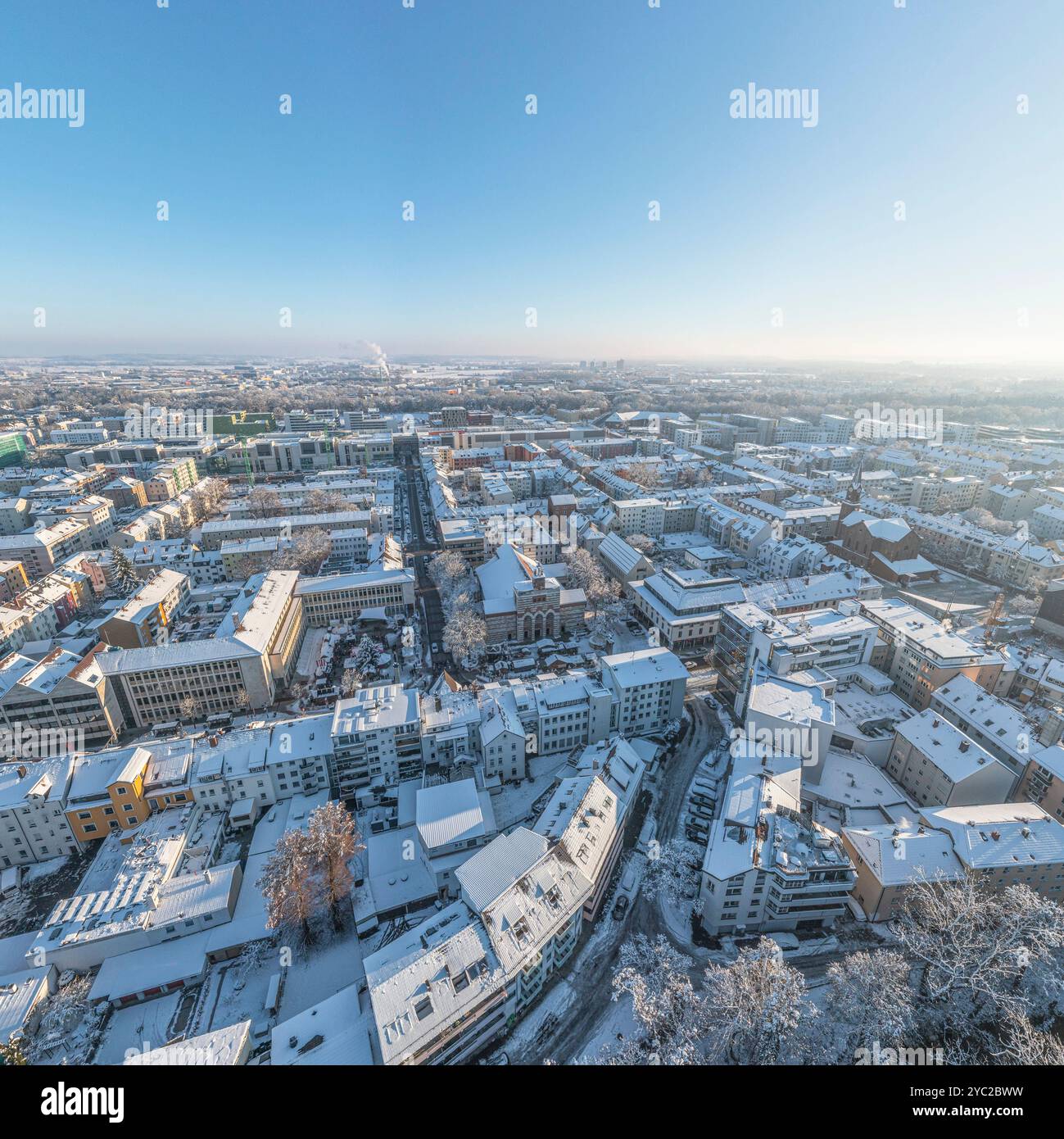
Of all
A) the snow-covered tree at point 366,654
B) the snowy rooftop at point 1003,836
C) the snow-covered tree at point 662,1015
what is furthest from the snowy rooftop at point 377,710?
the snowy rooftop at point 1003,836

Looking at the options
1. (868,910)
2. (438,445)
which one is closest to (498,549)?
(868,910)

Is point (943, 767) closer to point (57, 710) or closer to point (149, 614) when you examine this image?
point (57, 710)

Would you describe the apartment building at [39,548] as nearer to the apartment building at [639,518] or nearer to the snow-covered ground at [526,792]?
the snow-covered ground at [526,792]

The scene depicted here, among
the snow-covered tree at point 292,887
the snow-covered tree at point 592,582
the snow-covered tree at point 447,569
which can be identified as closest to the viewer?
the snow-covered tree at point 292,887

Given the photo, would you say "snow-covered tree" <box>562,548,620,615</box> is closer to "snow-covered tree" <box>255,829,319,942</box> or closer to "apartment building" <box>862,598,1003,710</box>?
"apartment building" <box>862,598,1003,710</box>

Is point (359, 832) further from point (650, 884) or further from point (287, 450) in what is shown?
point (287, 450)

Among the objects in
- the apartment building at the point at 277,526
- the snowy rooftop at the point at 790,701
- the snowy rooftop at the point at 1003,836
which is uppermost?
the apartment building at the point at 277,526
